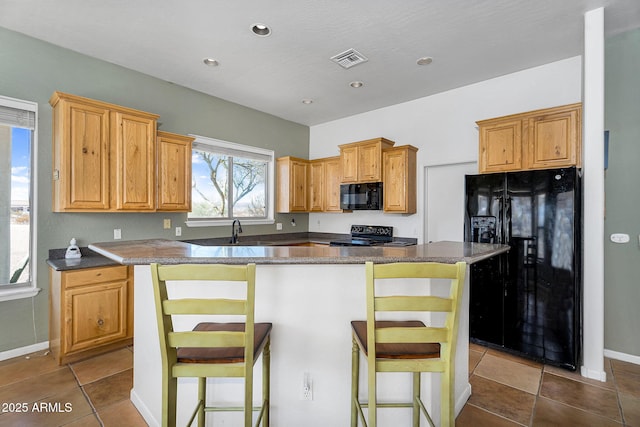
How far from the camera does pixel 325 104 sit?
14.9 ft

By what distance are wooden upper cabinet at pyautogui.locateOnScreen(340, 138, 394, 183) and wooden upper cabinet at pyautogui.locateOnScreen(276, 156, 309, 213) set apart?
832 millimetres

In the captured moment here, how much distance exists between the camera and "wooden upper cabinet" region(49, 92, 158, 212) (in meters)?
2.78

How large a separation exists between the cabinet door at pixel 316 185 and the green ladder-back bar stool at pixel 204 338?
3.93 metres

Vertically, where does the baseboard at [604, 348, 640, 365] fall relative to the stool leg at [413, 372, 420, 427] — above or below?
below

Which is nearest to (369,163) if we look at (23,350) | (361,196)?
(361,196)

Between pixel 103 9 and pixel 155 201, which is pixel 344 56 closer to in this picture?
pixel 103 9

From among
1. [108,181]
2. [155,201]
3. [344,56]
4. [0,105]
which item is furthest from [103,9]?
[344,56]

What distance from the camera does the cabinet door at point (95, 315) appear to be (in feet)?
8.63

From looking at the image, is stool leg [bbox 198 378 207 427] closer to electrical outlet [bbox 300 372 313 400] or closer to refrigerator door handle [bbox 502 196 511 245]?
electrical outlet [bbox 300 372 313 400]

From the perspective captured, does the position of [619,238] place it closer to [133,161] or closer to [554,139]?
[554,139]

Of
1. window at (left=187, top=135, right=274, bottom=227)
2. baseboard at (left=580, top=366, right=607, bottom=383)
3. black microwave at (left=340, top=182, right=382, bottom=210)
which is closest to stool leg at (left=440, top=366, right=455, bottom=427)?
baseboard at (left=580, top=366, right=607, bottom=383)

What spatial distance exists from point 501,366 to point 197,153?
14.1ft

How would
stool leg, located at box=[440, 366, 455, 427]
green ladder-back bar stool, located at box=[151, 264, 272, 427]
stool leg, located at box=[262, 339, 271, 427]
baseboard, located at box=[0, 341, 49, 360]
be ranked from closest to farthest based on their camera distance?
green ladder-back bar stool, located at box=[151, 264, 272, 427], stool leg, located at box=[440, 366, 455, 427], stool leg, located at box=[262, 339, 271, 427], baseboard, located at box=[0, 341, 49, 360]

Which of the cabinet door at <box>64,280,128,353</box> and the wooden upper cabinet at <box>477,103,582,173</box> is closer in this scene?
the cabinet door at <box>64,280,128,353</box>
